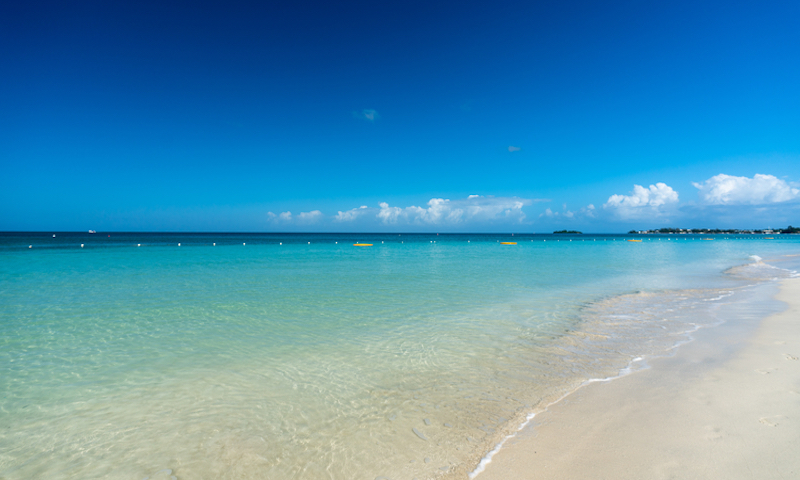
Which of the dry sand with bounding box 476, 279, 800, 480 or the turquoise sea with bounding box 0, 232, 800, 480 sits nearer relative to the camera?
the dry sand with bounding box 476, 279, 800, 480

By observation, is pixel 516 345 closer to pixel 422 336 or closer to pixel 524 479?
pixel 422 336

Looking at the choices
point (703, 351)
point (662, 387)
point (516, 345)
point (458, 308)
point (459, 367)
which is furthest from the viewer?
point (458, 308)

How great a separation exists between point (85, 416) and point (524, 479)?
5.49m

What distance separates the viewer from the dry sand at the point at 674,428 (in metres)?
3.38

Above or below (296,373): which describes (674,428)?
above

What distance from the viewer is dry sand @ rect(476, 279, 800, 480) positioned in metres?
3.38

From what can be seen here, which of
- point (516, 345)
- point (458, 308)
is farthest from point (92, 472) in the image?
point (458, 308)

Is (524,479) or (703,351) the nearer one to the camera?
(524,479)

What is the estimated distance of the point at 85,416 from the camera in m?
4.74

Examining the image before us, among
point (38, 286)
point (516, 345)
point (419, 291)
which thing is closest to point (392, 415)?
point (516, 345)

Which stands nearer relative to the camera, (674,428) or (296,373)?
(674,428)

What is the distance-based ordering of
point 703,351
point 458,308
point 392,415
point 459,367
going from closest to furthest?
point 392,415 → point 459,367 → point 703,351 → point 458,308

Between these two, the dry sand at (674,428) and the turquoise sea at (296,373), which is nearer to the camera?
the dry sand at (674,428)

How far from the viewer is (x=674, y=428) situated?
159 inches
